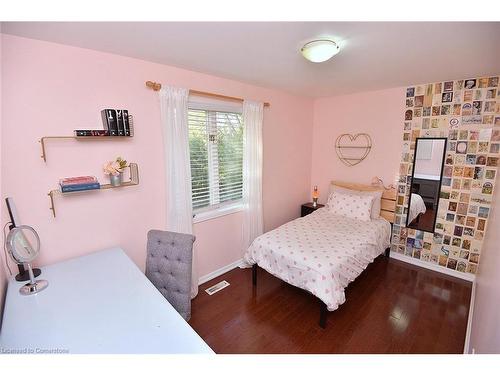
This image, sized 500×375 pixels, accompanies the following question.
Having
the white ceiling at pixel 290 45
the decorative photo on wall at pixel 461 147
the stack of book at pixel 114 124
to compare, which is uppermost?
the white ceiling at pixel 290 45

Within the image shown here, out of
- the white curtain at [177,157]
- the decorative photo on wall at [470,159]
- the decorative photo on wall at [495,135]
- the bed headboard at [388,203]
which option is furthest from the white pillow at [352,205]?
the white curtain at [177,157]

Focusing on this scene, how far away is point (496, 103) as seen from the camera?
2.47 metres

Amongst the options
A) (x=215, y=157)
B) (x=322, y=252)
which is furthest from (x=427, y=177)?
(x=215, y=157)

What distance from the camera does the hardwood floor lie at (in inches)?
72.9

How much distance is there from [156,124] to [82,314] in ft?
5.13

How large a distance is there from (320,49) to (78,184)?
76.6 inches

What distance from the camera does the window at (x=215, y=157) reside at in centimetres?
251

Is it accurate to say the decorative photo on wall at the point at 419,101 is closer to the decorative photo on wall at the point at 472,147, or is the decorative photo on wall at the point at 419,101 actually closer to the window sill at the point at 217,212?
the decorative photo on wall at the point at 472,147

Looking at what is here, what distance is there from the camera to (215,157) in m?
2.70

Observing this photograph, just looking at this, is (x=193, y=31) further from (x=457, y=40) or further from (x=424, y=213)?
(x=424, y=213)

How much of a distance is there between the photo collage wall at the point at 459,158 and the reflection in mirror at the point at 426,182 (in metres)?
0.05

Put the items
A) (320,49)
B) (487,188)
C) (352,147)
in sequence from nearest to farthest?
(320,49)
(487,188)
(352,147)

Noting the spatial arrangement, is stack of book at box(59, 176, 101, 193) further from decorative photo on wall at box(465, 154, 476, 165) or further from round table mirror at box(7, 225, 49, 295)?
decorative photo on wall at box(465, 154, 476, 165)

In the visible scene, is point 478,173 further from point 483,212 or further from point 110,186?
point 110,186
